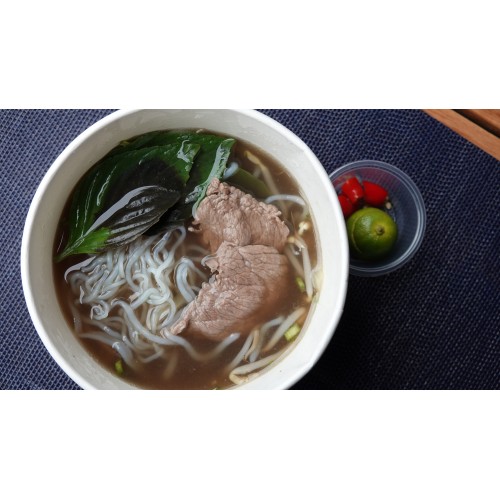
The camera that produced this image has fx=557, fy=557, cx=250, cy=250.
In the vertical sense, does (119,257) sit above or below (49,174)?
below

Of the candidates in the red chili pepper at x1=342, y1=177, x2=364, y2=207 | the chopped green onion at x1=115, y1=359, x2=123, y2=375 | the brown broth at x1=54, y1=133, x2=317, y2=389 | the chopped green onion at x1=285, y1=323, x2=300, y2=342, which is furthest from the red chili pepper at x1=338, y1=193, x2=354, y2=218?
the chopped green onion at x1=115, y1=359, x2=123, y2=375

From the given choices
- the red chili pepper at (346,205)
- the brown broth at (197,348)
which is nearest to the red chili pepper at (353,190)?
the red chili pepper at (346,205)

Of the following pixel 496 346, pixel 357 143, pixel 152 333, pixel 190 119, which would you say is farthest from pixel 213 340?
pixel 496 346

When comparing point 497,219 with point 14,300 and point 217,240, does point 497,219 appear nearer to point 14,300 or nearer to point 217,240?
point 217,240

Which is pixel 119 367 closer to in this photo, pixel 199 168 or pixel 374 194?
pixel 199 168

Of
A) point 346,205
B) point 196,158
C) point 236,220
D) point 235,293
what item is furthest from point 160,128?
point 346,205
